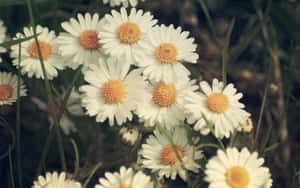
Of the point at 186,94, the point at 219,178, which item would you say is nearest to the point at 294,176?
the point at 219,178

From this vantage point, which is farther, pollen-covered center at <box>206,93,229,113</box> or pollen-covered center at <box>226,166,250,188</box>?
pollen-covered center at <box>206,93,229,113</box>

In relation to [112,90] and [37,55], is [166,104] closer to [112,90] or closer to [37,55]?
[112,90]

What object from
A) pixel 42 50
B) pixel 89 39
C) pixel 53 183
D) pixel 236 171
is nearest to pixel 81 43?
pixel 89 39

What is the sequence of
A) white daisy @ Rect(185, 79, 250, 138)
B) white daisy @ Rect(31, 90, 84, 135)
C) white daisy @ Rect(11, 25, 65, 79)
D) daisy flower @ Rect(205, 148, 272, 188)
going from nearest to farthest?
daisy flower @ Rect(205, 148, 272, 188) → white daisy @ Rect(185, 79, 250, 138) → white daisy @ Rect(11, 25, 65, 79) → white daisy @ Rect(31, 90, 84, 135)

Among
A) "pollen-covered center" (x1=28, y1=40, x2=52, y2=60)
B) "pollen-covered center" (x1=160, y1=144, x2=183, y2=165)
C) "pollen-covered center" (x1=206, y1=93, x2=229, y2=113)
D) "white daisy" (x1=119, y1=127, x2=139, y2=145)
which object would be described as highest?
"pollen-covered center" (x1=28, y1=40, x2=52, y2=60)

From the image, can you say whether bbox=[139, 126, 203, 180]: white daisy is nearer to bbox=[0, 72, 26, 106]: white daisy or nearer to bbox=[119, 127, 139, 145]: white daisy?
bbox=[119, 127, 139, 145]: white daisy

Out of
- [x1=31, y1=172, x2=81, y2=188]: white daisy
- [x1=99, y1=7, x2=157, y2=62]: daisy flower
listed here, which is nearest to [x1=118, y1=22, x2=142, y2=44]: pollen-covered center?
[x1=99, y1=7, x2=157, y2=62]: daisy flower

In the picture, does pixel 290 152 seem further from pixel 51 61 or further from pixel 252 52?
pixel 51 61
